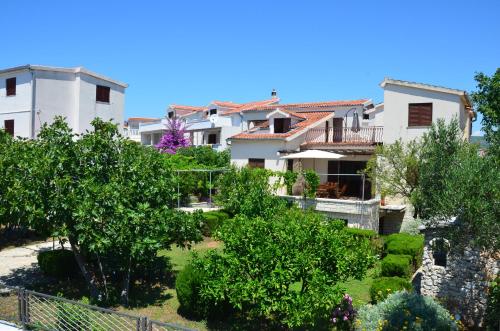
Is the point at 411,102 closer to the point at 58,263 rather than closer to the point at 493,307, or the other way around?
the point at 493,307

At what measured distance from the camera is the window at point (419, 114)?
26.3 metres

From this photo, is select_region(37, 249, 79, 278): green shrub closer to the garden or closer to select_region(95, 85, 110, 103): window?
the garden

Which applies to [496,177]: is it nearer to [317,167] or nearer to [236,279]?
[236,279]

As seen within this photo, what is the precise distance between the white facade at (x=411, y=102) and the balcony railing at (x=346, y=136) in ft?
5.74

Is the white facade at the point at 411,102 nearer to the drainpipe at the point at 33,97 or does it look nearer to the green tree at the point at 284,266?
the green tree at the point at 284,266

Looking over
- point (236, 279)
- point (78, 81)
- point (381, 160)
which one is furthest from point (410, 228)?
point (78, 81)

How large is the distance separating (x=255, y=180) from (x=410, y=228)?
9006mm

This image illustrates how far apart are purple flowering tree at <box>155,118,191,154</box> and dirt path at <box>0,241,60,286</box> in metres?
26.1

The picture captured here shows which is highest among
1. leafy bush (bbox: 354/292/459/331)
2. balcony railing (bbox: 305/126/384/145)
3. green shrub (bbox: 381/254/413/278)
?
balcony railing (bbox: 305/126/384/145)

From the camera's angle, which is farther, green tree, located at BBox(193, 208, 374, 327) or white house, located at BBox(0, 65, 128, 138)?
white house, located at BBox(0, 65, 128, 138)

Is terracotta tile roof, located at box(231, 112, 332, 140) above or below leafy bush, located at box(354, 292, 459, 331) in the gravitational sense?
above

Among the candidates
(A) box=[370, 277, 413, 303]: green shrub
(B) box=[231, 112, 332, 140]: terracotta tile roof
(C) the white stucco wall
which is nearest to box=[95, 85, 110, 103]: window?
(B) box=[231, 112, 332, 140]: terracotta tile roof

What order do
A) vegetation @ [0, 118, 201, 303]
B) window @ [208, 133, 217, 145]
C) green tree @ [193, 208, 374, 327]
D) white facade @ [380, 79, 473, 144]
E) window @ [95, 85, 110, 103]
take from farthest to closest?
window @ [208, 133, 217, 145] → window @ [95, 85, 110, 103] → white facade @ [380, 79, 473, 144] → vegetation @ [0, 118, 201, 303] → green tree @ [193, 208, 374, 327]

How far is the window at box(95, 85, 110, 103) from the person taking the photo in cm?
3462
